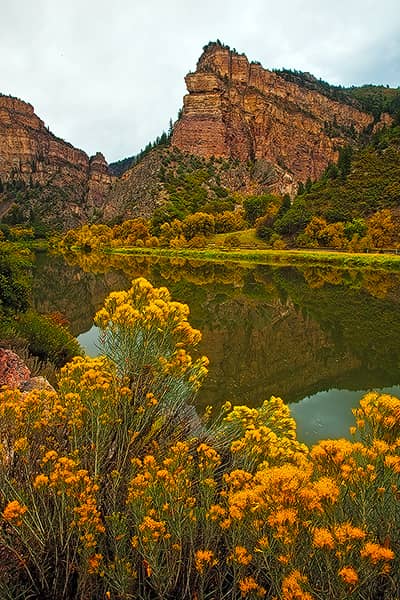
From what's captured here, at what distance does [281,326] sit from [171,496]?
1634cm

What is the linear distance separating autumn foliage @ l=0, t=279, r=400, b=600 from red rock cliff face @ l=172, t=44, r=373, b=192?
150 metres

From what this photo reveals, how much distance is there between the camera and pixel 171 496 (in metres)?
2.44

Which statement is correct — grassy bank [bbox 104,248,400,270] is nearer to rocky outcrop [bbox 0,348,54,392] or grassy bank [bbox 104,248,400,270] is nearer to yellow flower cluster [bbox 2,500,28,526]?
rocky outcrop [bbox 0,348,54,392]

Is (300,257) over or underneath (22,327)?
over

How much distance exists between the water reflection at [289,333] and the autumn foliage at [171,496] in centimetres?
529

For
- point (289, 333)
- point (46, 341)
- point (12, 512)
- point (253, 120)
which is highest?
point (253, 120)

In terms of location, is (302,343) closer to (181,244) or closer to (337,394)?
(337,394)

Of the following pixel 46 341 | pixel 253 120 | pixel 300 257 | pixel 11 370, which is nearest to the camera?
pixel 11 370

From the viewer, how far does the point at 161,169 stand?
435 ft

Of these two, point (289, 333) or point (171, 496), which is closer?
point (171, 496)

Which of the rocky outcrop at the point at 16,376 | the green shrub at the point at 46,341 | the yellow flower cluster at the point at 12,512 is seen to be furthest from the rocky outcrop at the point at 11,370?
the yellow flower cluster at the point at 12,512

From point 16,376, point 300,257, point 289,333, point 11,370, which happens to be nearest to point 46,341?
point 11,370

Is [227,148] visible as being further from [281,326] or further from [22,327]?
[22,327]

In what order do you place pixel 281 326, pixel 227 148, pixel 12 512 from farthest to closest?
pixel 227 148, pixel 281 326, pixel 12 512
